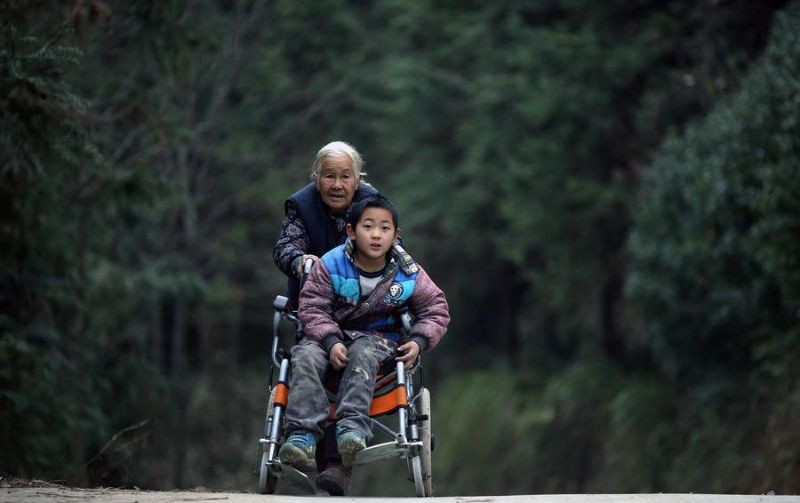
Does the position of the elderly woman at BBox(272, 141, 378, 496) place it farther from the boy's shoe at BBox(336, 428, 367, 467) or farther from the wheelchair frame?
the boy's shoe at BBox(336, 428, 367, 467)

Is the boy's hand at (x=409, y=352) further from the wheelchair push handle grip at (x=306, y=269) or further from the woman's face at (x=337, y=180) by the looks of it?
the woman's face at (x=337, y=180)

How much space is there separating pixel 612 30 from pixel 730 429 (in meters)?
7.06

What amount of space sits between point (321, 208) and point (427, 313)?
3.62ft

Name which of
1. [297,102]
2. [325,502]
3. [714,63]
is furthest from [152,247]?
[325,502]

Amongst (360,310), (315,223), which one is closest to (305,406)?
(360,310)

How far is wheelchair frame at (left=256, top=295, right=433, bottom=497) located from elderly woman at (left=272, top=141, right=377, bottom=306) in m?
0.39

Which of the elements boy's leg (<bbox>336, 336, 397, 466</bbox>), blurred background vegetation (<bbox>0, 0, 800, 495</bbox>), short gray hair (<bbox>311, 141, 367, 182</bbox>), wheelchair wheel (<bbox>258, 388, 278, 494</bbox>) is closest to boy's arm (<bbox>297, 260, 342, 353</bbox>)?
boy's leg (<bbox>336, 336, 397, 466</bbox>)

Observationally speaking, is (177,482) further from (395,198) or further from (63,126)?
(395,198)

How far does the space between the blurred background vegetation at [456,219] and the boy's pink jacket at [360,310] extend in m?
1.87

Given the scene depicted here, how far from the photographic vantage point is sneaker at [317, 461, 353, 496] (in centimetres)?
689

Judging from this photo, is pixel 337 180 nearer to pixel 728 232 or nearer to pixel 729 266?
pixel 728 232

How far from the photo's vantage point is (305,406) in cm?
680

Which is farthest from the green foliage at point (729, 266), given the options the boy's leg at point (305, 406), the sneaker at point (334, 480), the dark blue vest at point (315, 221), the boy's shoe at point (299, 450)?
the boy's shoe at point (299, 450)

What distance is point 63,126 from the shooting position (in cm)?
828
